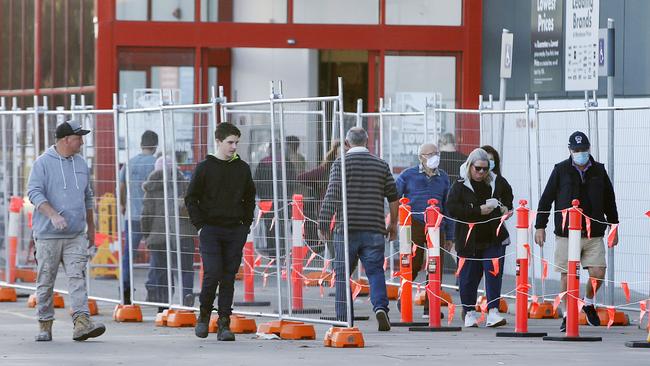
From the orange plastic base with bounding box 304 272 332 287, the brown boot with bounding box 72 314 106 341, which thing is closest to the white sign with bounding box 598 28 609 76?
the orange plastic base with bounding box 304 272 332 287

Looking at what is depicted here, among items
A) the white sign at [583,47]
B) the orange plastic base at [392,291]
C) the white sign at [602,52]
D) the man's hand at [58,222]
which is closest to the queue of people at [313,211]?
the man's hand at [58,222]

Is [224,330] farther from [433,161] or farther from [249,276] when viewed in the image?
[433,161]

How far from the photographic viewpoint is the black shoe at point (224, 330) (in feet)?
48.3

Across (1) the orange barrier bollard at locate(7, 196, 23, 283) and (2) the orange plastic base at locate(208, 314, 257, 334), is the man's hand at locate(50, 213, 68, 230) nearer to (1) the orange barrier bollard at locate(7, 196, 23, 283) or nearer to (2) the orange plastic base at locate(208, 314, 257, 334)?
(2) the orange plastic base at locate(208, 314, 257, 334)

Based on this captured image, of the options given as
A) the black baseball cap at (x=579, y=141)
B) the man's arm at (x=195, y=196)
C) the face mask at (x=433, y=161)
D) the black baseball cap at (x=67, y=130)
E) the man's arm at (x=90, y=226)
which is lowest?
the man's arm at (x=90, y=226)

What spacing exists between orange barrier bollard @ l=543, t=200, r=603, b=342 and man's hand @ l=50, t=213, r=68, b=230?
4476mm

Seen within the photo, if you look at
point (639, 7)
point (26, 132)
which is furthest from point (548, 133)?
point (26, 132)

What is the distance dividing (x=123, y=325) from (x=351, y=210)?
2788 mm

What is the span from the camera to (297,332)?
49.1ft

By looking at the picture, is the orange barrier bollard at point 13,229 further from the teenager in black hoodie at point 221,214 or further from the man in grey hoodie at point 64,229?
the teenager in black hoodie at point 221,214

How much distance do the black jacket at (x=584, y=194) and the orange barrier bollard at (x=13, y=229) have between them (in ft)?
22.8

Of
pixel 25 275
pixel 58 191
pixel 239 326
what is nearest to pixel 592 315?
Answer: pixel 239 326

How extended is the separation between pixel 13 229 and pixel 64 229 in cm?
577

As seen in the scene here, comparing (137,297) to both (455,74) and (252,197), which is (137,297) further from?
(455,74)
